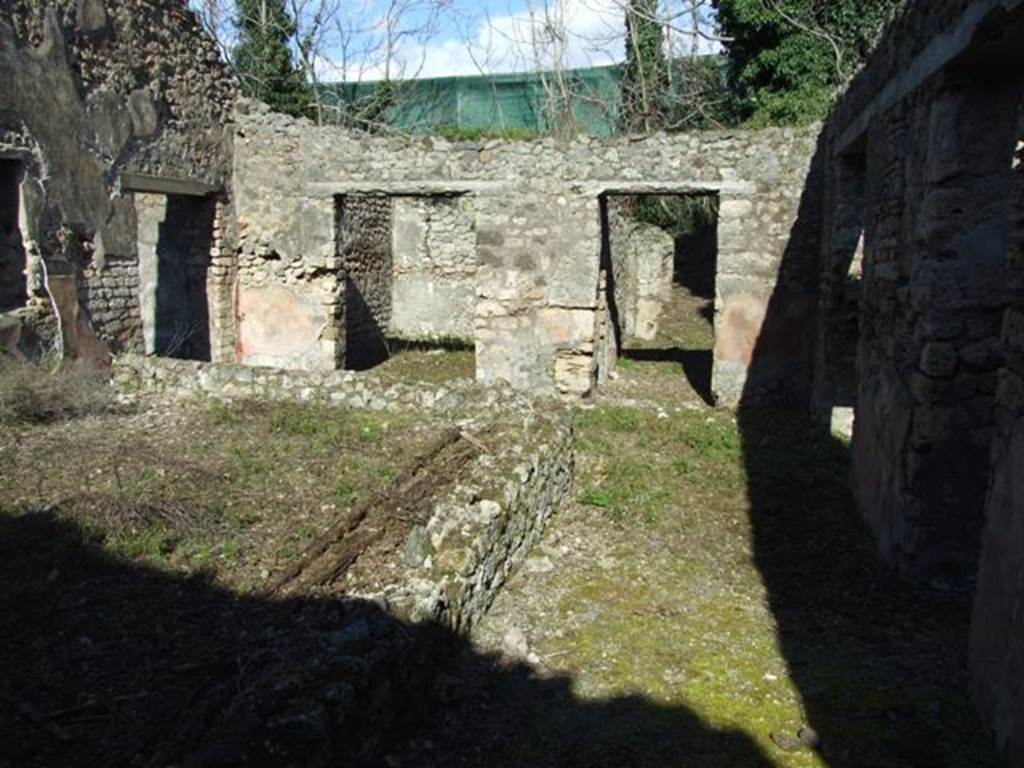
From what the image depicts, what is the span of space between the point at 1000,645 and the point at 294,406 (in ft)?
18.6

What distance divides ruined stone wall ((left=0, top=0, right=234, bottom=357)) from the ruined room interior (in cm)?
4

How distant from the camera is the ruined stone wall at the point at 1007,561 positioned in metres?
3.13

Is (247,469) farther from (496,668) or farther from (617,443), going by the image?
(617,443)

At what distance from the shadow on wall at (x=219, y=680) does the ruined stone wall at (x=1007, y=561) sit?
954 millimetres

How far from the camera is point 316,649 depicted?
10.2 ft

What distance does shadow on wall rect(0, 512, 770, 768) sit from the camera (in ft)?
9.02

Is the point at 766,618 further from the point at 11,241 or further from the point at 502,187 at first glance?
the point at 11,241

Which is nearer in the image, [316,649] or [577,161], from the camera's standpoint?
[316,649]

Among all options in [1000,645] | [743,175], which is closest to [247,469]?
[1000,645]

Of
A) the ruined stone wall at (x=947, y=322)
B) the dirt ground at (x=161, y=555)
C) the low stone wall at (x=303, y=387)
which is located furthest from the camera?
the low stone wall at (x=303, y=387)

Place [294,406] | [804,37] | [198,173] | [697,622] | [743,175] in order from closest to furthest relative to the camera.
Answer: [697,622] < [294,406] < [743,175] < [198,173] < [804,37]

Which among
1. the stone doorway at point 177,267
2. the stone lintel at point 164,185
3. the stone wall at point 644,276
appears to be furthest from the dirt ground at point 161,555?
the stone wall at point 644,276

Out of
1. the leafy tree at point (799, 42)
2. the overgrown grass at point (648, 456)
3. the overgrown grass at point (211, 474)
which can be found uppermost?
the leafy tree at point (799, 42)

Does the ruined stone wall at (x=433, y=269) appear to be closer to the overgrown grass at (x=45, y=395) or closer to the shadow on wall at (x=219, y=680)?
the overgrown grass at (x=45, y=395)
